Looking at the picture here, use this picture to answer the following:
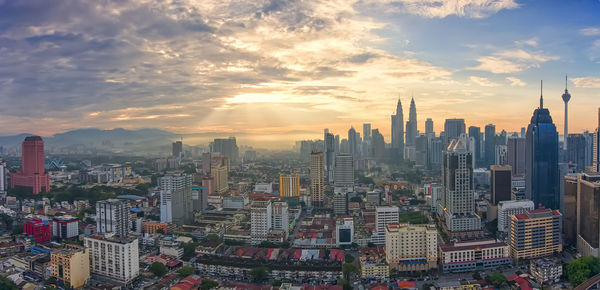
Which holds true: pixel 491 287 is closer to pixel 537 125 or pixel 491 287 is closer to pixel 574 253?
pixel 574 253

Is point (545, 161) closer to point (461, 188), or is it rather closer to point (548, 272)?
point (461, 188)

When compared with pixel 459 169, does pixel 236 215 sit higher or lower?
lower

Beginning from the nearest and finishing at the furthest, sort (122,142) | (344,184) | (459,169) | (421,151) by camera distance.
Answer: (459,169) → (344,184) → (122,142) → (421,151)

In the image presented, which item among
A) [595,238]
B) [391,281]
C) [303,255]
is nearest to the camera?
[391,281]

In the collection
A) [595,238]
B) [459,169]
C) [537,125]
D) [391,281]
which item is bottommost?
[391,281]

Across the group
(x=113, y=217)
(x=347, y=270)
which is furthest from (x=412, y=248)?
(x=113, y=217)

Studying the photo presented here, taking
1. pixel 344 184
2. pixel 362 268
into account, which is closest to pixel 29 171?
pixel 344 184

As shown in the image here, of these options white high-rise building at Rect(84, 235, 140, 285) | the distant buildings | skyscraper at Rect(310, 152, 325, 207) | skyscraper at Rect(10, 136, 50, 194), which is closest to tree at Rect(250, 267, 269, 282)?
white high-rise building at Rect(84, 235, 140, 285)
